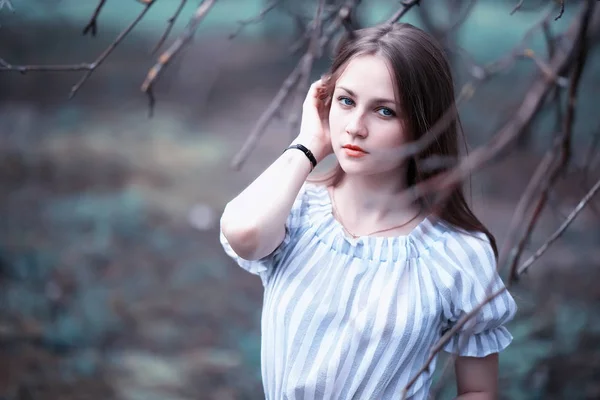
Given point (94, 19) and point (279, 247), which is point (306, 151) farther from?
point (94, 19)

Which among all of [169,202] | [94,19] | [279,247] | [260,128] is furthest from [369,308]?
[169,202]

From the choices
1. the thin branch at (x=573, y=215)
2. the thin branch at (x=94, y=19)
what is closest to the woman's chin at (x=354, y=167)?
the thin branch at (x=573, y=215)

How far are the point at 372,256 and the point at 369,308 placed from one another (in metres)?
0.10

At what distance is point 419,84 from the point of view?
1161 mm

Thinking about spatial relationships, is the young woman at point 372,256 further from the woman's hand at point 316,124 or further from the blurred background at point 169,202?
the blurred background at point 169,202

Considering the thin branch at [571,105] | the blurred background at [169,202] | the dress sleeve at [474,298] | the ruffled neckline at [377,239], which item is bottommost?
the blurred background at [169,202]

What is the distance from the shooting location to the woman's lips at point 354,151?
1147mm

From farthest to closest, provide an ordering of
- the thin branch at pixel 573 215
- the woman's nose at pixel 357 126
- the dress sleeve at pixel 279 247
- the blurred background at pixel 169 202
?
1. the blurred background at pixel 169 202
2. the dress sleeve at pixel 279 247
3. the woman's nose at pixel 357 126
4. the thin branch at pixel 573 215

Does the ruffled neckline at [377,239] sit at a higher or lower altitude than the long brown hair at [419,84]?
lower

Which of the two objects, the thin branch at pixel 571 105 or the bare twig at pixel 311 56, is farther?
the bare twig at pixel 311 56

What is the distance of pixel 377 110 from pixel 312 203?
0.24 meters

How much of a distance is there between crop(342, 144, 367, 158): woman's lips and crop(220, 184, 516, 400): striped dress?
152 millimetres

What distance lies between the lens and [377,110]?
1.16 meters

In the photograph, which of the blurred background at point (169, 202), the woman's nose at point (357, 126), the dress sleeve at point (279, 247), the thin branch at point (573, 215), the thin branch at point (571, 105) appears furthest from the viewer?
Answer: the blurred background at point (169, 202)
